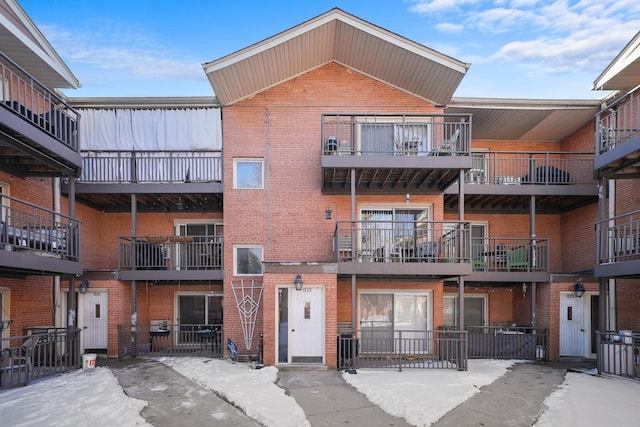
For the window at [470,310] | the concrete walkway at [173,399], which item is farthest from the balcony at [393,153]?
the concrete walkway at [173,399]

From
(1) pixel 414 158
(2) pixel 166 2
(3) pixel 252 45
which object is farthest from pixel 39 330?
(2) pixel 166 2

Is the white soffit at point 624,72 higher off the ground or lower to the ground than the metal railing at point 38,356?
higher

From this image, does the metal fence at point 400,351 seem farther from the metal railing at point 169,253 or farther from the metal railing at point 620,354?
the metal railing at point 169,253

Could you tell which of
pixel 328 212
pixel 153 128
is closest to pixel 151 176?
pixel 153 128

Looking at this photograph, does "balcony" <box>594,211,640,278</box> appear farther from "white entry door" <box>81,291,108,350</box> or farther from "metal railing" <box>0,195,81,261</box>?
"white entry door" <box>81,291,108,350</box>

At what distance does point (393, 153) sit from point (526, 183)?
511cm

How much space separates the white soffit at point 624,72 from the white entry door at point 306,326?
10.3 metres

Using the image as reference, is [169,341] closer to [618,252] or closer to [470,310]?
[470,310]

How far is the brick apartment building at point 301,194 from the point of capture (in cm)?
1198

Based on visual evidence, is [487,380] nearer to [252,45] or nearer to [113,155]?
[252,45]

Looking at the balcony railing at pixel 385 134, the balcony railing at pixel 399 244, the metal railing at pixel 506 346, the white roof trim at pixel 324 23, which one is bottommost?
the metal railing at pixel 506 346

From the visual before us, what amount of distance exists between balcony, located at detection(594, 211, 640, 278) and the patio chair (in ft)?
7.96

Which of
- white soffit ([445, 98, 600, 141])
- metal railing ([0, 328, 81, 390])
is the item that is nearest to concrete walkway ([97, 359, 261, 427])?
metal railing ([0, 328, 81, 390])

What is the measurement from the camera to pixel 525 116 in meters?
14.2
